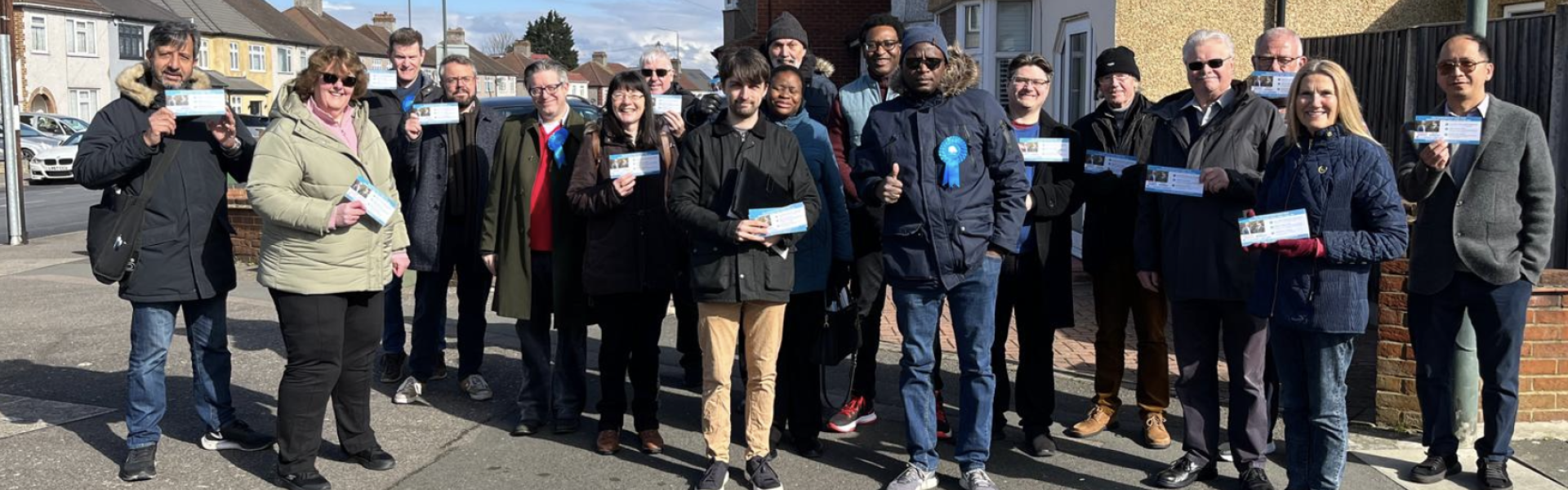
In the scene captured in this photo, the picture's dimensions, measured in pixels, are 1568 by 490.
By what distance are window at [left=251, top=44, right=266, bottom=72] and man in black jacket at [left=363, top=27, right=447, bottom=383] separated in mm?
68454

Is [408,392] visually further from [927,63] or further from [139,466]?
[927,63]

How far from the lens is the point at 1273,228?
451cm

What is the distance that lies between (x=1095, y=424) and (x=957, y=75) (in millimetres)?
1959

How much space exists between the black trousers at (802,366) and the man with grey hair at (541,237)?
985 mm

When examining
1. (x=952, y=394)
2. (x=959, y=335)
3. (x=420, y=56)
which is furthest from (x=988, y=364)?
(x=420, y=56)

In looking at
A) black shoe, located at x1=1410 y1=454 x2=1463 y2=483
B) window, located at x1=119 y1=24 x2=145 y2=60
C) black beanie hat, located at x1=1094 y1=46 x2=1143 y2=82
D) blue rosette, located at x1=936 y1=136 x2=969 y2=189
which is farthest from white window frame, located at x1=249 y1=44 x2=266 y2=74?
black shoe, located at x1=1410 y1=454 x2=1463 y2=483

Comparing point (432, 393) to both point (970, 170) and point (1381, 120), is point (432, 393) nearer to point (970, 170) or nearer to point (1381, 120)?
point (970, 170)

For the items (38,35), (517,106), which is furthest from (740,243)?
(38,35)

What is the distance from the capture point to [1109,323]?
6.13 meters

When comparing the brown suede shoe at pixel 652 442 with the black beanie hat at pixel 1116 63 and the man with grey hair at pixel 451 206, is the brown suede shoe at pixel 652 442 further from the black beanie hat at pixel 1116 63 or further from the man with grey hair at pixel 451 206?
the black beanie hat at pixel 1116 63

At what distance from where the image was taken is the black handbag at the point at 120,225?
532 cm

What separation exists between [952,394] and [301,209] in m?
3.51

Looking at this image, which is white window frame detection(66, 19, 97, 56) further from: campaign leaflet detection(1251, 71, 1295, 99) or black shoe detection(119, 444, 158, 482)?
campaign leaflet detection(1251, 71, 1295, 99)

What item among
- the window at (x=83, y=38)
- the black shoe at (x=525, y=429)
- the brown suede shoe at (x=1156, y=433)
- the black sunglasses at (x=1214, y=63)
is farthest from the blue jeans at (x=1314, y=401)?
the window at (x=83, y=38)
